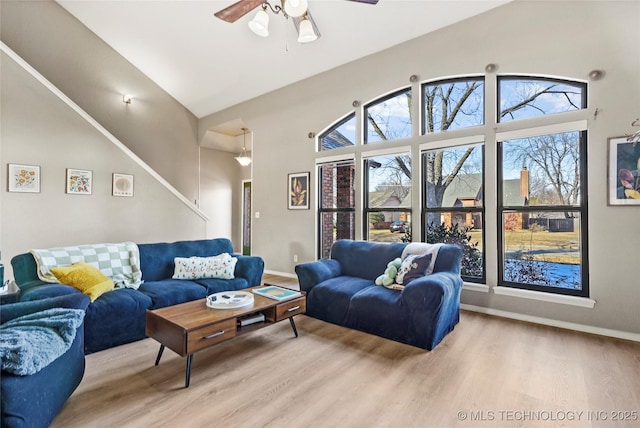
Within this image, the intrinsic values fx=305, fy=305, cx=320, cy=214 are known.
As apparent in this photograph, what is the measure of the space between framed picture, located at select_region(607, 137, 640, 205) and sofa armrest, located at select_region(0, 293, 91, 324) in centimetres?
456

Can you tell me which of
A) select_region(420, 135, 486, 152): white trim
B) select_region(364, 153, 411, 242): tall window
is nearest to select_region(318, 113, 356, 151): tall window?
select_region(364, 153, 411, 242): tall window

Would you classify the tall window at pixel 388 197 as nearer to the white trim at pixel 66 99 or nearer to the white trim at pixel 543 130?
the white trim at pixel 543 130

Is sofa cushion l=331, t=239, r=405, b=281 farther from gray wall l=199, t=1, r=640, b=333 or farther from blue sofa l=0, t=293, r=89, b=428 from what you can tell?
blue sofa l=0, t=293, r=89, b=428

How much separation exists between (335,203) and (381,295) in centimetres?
241

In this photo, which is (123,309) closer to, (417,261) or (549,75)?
(417,261)

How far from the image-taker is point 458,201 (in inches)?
154

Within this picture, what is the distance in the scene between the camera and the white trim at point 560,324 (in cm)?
288

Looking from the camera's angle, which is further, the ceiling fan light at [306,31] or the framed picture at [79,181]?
the framed picture at [79,181]

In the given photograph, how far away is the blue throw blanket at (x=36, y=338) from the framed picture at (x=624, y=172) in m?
4.45

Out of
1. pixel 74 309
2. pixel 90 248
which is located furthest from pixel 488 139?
pixel 90 248

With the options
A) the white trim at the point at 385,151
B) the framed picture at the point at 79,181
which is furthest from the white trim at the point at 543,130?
the framed picture at the point at 79,181

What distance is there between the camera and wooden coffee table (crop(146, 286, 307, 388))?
81.0 inches

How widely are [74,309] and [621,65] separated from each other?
4.94m

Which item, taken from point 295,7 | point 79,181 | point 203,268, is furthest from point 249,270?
point 79,181
